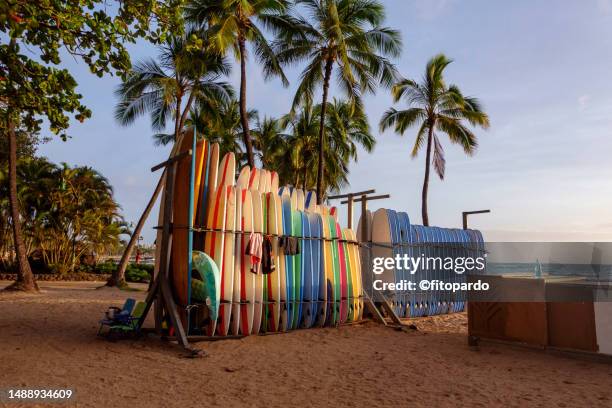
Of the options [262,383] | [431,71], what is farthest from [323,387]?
[431,71]

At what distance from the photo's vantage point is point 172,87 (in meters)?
17.8

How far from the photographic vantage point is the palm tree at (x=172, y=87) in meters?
17.1

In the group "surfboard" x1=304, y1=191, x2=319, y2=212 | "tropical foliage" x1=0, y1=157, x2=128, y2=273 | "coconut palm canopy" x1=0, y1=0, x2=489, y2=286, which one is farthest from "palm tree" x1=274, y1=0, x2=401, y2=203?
"tropical foliage" x1=0, y1=157, x2=128, y2=273

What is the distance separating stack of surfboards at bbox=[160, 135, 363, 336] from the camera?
632cm

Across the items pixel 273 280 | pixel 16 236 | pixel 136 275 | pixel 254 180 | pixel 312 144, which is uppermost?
pixel 312 144

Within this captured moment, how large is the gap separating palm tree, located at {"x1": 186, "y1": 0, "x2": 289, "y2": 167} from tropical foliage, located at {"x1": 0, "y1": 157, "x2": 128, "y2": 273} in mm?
10880

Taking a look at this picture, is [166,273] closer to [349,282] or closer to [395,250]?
[349,282]

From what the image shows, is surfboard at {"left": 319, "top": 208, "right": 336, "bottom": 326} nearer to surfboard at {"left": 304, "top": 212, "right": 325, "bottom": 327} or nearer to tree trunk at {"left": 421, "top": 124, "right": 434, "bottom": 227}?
surfboard at {"left": 304, "top": 212, "right": 325, "bottom": 327}

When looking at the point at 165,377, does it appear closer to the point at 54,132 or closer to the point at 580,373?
the point at 54,132

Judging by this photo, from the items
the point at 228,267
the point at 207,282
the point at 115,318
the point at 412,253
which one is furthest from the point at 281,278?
the point at 412,253

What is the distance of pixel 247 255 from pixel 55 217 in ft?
58.0

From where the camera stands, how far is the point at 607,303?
783cm

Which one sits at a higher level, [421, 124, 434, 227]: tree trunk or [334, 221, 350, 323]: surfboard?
[421, 124, 434, 227]: tree trunk

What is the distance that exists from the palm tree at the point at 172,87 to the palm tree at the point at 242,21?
2011 mm
